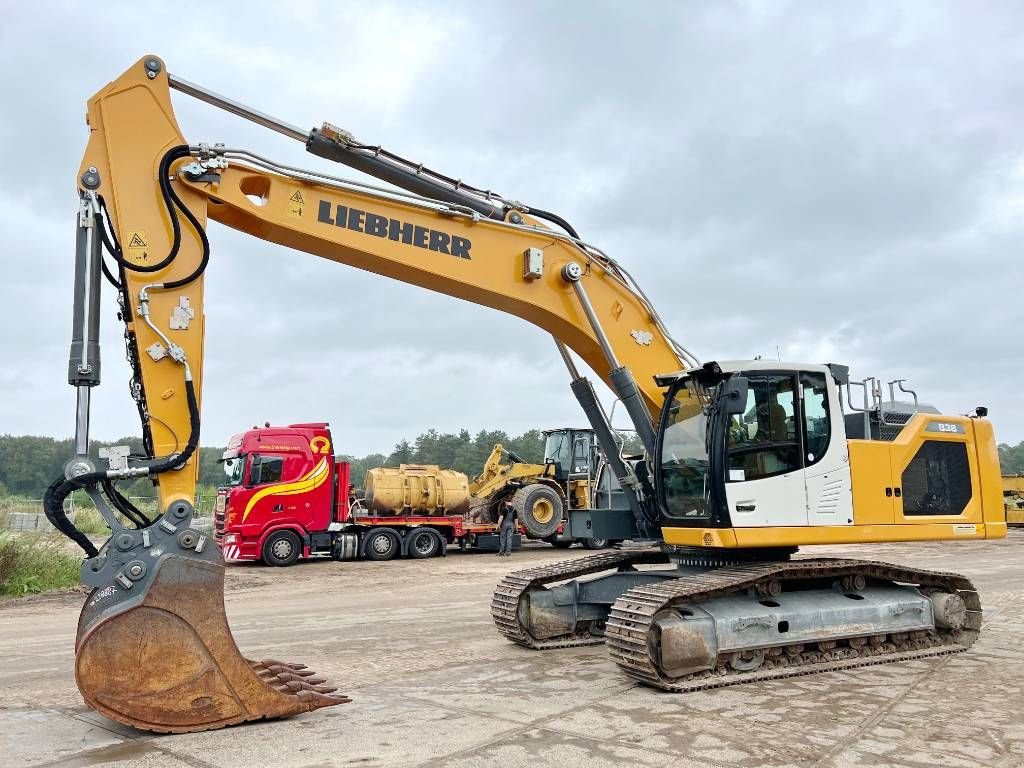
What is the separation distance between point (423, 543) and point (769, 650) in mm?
14305

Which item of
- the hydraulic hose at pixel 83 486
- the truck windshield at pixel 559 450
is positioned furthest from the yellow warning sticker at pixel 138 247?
the truck windshield at pixel 559 450

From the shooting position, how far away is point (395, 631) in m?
9.66

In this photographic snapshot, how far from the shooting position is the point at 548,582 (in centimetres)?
847

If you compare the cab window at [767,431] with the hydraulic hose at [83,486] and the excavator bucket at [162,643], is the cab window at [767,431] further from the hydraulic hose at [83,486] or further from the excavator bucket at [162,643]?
the hydraulic hose at [83,486]

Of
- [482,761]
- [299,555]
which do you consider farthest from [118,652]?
[299,555]

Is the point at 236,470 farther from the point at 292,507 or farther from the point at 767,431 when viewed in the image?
the point at 767,431

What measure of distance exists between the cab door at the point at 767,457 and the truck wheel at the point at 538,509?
14836 millimetres

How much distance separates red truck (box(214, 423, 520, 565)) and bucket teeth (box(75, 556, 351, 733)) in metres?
13.5

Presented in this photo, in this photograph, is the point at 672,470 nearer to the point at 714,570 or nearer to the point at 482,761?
the point at 714,570

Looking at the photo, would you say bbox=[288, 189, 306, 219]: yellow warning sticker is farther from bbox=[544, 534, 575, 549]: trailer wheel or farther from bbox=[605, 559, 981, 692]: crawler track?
bbox=[544, 534, 575, 549]: trailer wheel

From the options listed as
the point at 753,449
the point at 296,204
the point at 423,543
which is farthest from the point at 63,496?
the point at 423,543

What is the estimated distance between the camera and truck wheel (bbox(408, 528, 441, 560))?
2050 cm

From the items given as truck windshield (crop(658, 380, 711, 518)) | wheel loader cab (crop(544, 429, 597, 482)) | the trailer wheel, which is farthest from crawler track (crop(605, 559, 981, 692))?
the trailer wheel

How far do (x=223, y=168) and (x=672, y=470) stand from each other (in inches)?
179
